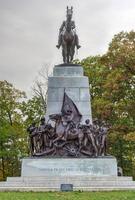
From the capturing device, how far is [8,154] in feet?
149

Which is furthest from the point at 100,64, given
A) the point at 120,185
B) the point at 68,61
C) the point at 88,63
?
the point at 120,185

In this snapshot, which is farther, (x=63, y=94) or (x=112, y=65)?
(x=112, y=65)

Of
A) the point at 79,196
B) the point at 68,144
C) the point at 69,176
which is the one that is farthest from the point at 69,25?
the point at 79,196

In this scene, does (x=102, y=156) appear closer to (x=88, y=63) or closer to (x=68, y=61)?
(x=68, y=61)

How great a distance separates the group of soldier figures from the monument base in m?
0.69

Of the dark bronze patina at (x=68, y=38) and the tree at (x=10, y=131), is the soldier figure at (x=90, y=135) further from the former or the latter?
the tree at (x=10, y=131)

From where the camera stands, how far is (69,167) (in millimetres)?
27141

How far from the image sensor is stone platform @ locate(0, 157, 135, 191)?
2434 centimetres

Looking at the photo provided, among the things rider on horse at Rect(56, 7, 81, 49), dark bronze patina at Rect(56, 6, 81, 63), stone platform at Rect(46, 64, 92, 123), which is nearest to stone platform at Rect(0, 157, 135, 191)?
stone platform at Rect(46, 64, 92, 123)

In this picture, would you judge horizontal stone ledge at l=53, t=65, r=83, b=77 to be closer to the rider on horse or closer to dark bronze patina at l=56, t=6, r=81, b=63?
dark bronze patina at l=56, t=6, r=81, b=63

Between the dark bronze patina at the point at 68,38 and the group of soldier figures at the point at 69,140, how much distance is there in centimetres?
465

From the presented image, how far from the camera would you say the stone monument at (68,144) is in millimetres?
25031

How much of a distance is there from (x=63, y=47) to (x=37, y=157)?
263 inches

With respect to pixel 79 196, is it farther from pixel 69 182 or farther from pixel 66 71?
pixel 66 71
